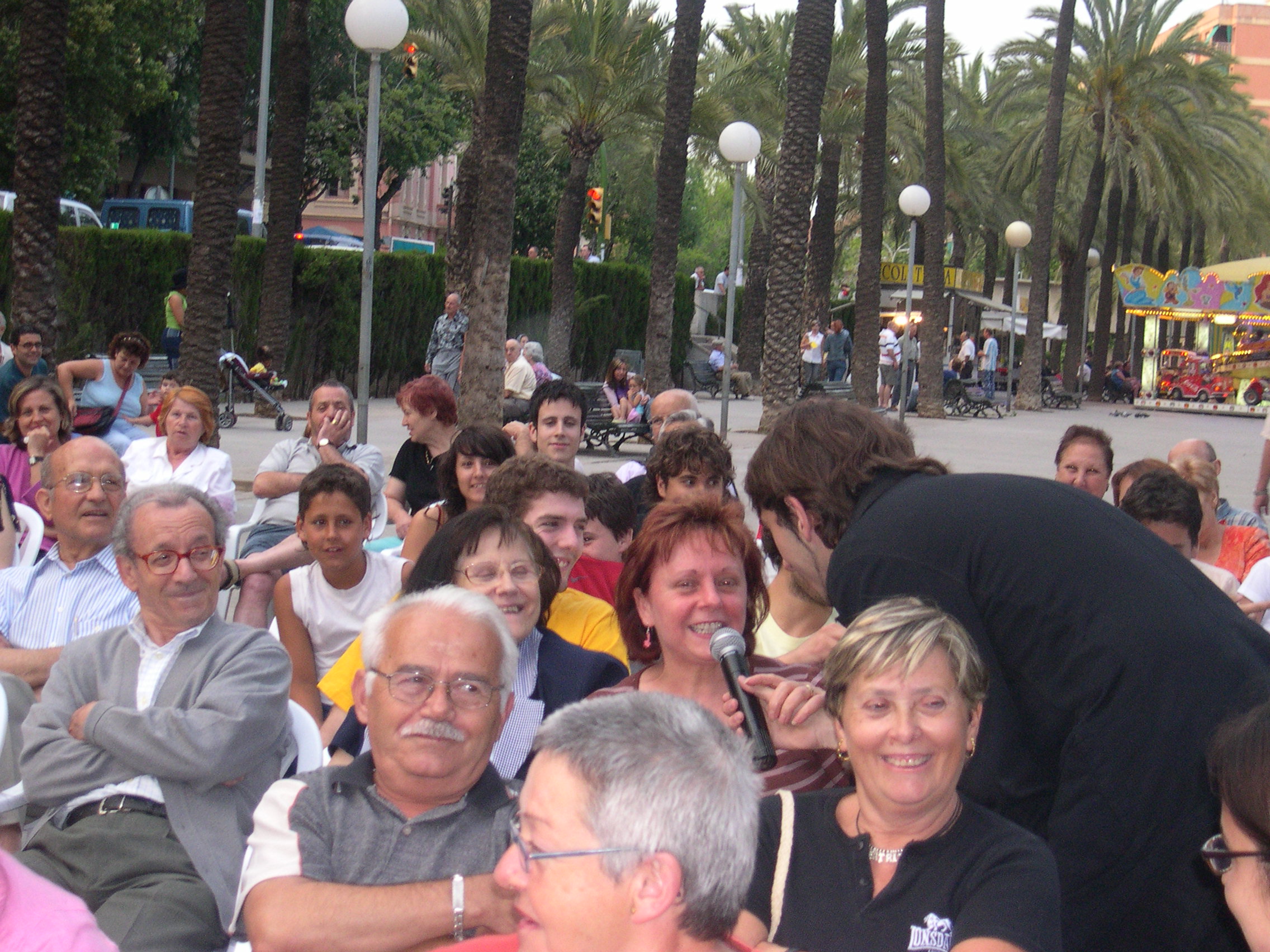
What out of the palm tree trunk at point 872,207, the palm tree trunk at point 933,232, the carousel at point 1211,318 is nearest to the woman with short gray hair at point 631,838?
the palm tree trunk at point 872,207

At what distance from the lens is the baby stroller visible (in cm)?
1686

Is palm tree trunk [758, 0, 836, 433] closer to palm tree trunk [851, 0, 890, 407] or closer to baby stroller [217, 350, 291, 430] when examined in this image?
palm tree trunk [851, 0, 890, 407]

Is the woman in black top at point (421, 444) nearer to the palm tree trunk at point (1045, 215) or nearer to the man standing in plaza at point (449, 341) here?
the man standing in plaza at point (449, 341)

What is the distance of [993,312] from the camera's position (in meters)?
44.8

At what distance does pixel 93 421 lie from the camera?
803 centimetres

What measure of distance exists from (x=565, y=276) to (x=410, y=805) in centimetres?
2169

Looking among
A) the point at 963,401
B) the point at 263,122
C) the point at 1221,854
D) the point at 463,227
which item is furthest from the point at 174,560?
the point at 263,122

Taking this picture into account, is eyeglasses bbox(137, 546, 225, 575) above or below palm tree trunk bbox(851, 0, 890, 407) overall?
below

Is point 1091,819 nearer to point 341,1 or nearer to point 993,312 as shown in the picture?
point 341,1

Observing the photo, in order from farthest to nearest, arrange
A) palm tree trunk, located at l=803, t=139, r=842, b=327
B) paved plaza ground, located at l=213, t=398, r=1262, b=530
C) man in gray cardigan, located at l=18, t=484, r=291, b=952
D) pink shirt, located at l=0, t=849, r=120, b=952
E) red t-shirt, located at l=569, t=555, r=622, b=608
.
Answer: palm tree trunk, located at l=803, t=139, r=842, b=327
paved plaza ground, located at l=213, t=398, r=1262, b=530
red t-shirt, located at l=569, t=555, r=622, b=608
man in gray cardigan, located at l=18, t=484, r=291, b=952
pink shirt, located at l=0, t=849, r=120, b=952

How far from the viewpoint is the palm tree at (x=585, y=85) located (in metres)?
24.1

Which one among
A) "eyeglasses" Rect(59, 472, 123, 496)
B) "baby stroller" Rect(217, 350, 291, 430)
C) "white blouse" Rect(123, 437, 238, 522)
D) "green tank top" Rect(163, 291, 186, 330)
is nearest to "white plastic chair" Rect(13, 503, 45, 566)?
"white blouse" Rect(123, 437, 238, 522)

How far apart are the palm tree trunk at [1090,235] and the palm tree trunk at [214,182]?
27573 millimetres

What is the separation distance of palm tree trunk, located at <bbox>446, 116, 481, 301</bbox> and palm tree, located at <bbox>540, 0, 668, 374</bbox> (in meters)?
3.01
